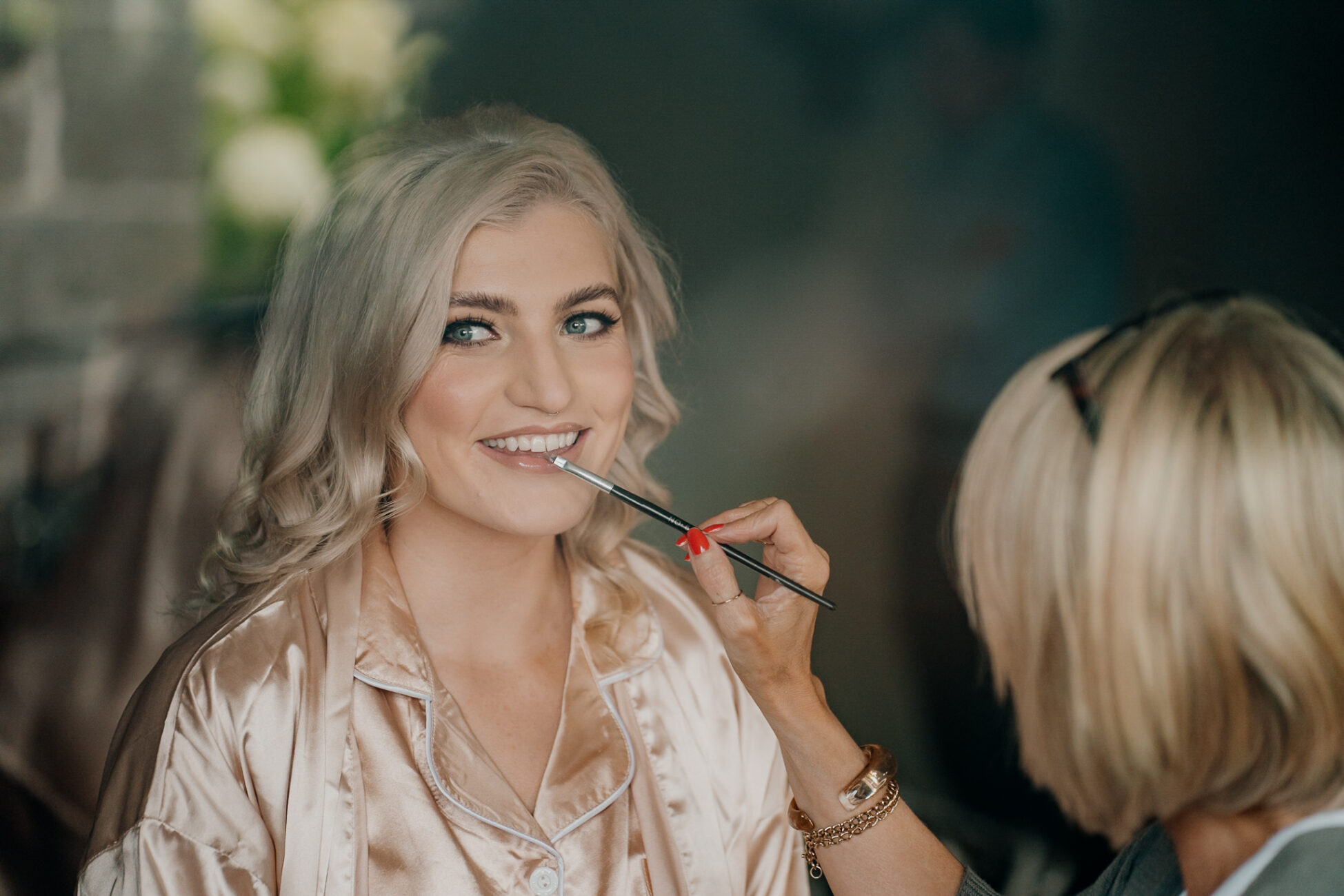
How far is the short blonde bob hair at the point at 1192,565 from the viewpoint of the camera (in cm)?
77

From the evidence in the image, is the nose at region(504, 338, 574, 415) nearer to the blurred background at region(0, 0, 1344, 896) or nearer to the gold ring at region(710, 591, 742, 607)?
the gold ring at region(710, 591, 742, 607)

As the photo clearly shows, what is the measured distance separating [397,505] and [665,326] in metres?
0.48

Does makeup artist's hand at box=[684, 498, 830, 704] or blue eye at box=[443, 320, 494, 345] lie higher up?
blue eye at box=[443, 320, 494, 345]

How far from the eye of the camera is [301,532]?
49.8 inches

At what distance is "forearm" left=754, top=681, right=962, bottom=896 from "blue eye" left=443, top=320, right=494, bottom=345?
19.8 inches

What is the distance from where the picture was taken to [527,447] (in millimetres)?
1221

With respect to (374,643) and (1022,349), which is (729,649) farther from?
(1022,349)

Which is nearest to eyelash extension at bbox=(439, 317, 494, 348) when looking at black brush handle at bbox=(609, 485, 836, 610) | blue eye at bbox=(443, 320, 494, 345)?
blue eye at bbox=(443, 320, 494, 345)

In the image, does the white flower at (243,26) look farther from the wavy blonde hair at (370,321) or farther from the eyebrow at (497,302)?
the eyebrow at (497,302)

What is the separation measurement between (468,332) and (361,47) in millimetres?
689

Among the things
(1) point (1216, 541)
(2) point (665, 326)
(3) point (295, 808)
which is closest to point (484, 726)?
(3) point (295, 808)

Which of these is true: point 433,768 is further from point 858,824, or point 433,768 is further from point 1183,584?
point 1183,584

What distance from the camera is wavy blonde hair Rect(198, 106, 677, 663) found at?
119 cm

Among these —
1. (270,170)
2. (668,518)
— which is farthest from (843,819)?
(270,170)
